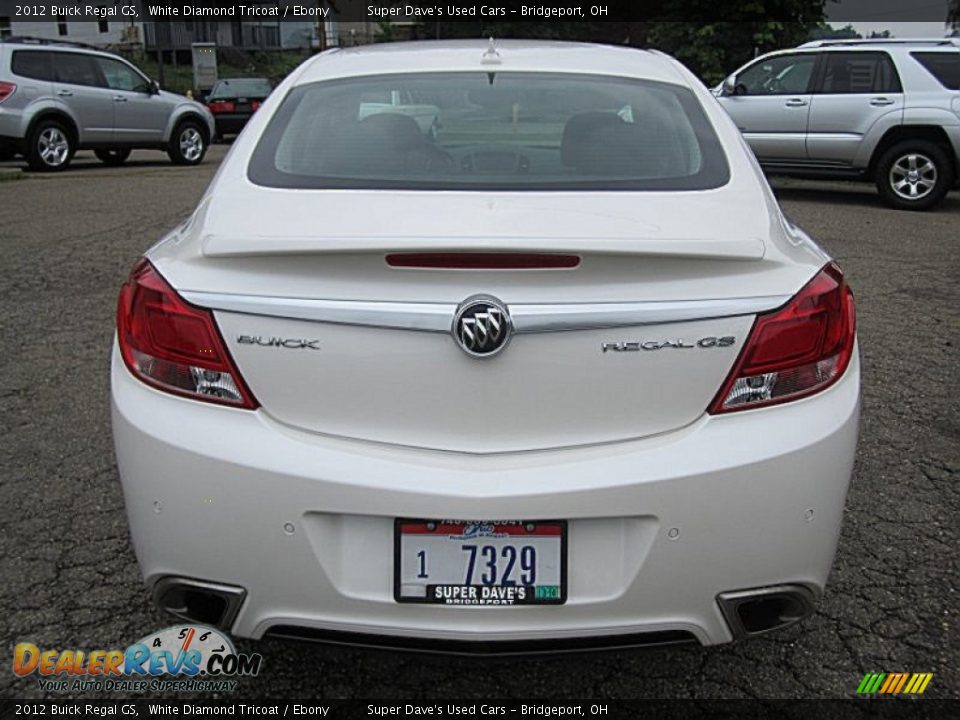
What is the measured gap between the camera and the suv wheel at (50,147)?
1355cm

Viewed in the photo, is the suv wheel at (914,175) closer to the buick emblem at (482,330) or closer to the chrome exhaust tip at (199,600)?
the buick emblem at (482,330)

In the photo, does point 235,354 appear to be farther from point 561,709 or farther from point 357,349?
point 561,709

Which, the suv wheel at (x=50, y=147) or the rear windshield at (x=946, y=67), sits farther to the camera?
the suv wheel at (x=50, y=147)

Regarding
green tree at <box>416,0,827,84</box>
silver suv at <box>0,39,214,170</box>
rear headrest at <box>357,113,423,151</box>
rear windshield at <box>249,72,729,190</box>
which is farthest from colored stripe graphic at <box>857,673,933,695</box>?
green tree at <box>416,0,827,84</box>

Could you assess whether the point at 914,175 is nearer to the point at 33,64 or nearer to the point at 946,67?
the point at 946,67

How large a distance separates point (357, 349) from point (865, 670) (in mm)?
1605

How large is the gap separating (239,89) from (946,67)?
56.6ft

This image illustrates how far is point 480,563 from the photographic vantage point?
1936 mm

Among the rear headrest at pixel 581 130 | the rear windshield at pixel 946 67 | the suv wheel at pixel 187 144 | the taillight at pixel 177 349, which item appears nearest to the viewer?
the taillight at pixel 177 349

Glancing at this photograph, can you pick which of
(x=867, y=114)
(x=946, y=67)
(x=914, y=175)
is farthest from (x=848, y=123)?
(x=946, y=67)

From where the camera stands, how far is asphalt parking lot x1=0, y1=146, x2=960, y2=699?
2.43m

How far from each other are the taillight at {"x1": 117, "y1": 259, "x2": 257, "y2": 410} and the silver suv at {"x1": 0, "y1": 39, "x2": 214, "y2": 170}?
1264 cm

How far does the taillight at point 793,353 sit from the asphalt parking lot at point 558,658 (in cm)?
60

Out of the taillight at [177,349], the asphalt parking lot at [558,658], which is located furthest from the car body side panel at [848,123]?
the taillight at [177,349]
